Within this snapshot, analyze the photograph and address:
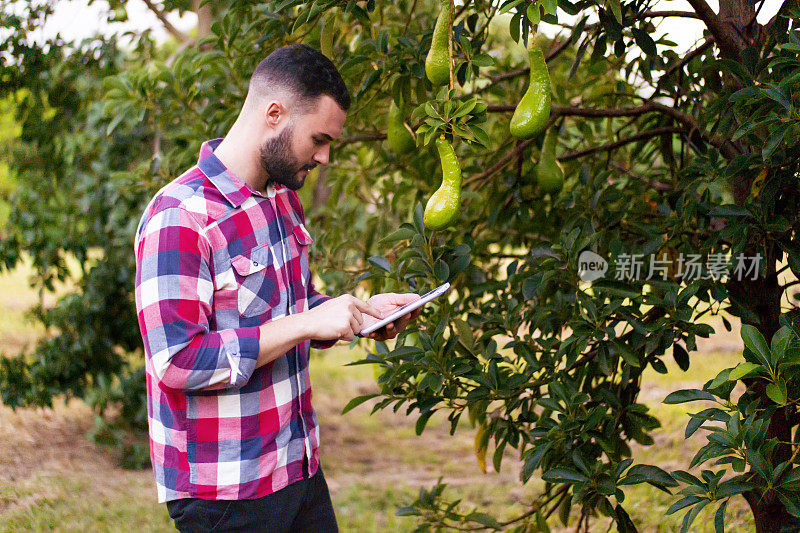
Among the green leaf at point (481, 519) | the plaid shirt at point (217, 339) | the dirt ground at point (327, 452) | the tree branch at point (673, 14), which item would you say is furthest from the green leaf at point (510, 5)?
the dirt ground at point (327, 452)

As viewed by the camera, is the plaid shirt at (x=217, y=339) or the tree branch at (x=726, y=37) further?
the tree branch at (x=726, y=37)

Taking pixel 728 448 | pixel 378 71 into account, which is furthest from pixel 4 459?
pixel 728 448

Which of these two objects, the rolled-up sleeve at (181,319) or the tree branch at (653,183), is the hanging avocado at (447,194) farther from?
the tree branch at (653,183)

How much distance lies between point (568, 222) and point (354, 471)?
2.25 meters

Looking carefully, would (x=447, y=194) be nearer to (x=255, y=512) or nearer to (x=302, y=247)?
(x=302, y=247)

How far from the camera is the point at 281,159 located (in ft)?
4.69

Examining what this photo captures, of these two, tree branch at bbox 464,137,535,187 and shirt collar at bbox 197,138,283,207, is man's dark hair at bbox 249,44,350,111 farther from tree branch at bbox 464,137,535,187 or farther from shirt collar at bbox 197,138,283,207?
tree branch at bbox 464,137,535,187

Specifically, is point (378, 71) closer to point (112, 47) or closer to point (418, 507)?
point (418, 507)

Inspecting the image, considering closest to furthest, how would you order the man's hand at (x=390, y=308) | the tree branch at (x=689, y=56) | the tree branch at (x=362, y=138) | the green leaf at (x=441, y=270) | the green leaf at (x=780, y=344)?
the green leaf at (x=780, y=344) → the man's hand at (x=390, y=308) → the green leaf at (x=441, y=270) → the tree branch at (x=689, y=56) → the tree branch at (x=362, y=138)

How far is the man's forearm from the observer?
4.10ft

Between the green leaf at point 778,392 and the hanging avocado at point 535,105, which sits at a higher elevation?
the hanging avocado at point 535,105

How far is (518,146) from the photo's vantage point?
218 cm

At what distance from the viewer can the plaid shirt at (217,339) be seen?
1.22 m

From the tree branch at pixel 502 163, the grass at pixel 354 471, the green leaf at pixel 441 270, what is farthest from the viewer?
the grass at pixel 354 471
